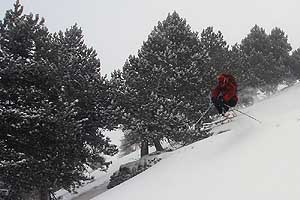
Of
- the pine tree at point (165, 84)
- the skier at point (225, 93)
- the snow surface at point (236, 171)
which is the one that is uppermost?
the pine tree at point (165, 84)

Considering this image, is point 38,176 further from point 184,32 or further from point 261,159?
point 184,32

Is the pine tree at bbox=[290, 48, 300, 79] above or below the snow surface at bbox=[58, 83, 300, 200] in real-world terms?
above

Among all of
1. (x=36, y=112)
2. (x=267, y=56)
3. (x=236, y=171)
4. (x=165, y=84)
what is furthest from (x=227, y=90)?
(x=267, y=56)

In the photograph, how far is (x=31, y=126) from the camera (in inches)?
677

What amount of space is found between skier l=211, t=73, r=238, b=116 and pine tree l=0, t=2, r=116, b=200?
694 centimetres

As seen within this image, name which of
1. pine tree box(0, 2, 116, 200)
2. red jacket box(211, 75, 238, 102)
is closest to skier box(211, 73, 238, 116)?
red jacket box(211, 75, 238, 102)

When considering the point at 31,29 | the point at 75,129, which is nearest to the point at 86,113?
the point at 75,129

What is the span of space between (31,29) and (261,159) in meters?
14.5

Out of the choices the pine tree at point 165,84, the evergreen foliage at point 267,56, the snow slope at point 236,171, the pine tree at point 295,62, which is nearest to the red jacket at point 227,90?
the snow slope at point 236,171

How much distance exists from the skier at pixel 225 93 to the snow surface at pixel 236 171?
171 cm

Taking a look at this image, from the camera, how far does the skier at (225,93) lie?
14977 millimetres

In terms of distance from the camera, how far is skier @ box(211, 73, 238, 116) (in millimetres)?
14977

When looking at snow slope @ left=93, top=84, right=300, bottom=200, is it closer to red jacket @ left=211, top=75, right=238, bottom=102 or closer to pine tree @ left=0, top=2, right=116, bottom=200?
red jacket @ left=211, top=75, right=238, bottom=102

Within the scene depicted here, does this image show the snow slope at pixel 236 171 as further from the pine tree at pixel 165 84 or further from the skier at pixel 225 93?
the pine tree at pixel 165 84
